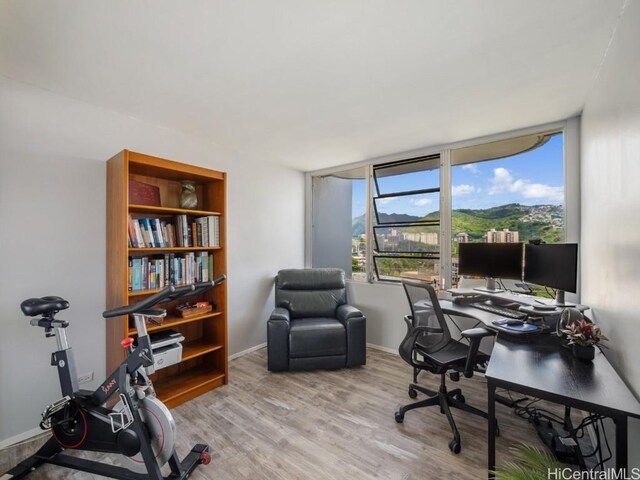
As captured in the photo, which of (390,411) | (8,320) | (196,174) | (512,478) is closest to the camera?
(512,478)

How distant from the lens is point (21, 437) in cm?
188

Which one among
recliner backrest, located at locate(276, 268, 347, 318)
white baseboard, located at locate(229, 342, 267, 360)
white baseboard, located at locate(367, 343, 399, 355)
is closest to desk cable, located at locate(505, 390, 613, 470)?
white baseboard, located at locate(367, 343, 399, 355)

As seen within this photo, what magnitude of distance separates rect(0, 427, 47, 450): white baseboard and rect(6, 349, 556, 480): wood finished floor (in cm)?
40

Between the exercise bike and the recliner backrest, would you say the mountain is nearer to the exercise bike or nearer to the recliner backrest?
the recliner backrest

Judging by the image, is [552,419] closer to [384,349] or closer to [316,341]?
[384,349]

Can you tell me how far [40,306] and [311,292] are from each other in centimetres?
250

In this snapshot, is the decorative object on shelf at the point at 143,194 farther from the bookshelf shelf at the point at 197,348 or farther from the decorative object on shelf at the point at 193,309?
the bookshelf shelf at the point at 197,348

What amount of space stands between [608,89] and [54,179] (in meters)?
3.66

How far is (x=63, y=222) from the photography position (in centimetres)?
207

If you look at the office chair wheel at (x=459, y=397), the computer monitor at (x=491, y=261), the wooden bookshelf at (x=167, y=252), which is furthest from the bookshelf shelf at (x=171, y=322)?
the computer monitor at (x=491, y=261)

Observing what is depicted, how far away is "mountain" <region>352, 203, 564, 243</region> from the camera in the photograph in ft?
8.49

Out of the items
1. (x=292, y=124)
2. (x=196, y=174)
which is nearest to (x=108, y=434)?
(x=196, y=174)

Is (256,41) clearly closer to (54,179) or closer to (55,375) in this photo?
(54,179)

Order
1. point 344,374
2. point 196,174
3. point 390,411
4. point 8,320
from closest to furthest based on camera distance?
point 8,320
point 390,411
point 196,174
point 344,374
